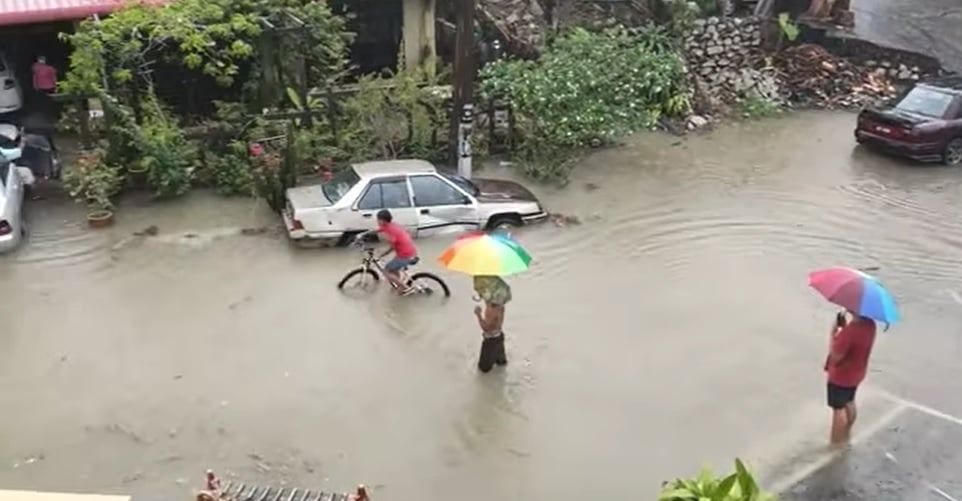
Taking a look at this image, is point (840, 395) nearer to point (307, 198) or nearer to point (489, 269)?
point (489, 269)

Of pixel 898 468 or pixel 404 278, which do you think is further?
pixel 404 278

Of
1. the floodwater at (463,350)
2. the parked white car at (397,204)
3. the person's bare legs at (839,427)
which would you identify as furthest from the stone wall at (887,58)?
the person's bare legs at (839,427)

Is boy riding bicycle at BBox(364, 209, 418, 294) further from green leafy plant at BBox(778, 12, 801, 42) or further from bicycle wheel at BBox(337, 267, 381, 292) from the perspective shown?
green leafy plant at BBox(778, 12, 801, 42)

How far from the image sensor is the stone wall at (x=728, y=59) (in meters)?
21.3

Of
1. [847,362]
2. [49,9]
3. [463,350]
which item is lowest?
[463,350]

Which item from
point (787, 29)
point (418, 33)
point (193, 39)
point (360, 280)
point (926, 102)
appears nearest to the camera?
point (360, 280)

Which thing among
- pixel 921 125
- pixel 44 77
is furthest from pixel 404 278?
pixel 921 125

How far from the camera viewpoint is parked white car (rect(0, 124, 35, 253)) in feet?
46.0

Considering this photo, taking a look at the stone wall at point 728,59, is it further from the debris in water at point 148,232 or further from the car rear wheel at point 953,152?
the debris in water at point 148,232

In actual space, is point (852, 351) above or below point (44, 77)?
below

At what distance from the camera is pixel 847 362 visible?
975 cm

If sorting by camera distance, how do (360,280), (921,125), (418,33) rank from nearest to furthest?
(360,280), (921,125), (418,33)

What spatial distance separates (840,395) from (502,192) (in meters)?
6.62

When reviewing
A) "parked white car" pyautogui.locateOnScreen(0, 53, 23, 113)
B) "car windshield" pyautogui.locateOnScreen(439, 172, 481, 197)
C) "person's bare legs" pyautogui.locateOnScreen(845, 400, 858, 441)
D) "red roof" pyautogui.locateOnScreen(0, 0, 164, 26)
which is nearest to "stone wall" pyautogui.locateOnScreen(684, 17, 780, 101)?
"car windshield" pyautogui.locateOnScreen(439, 172, 481, 197)
